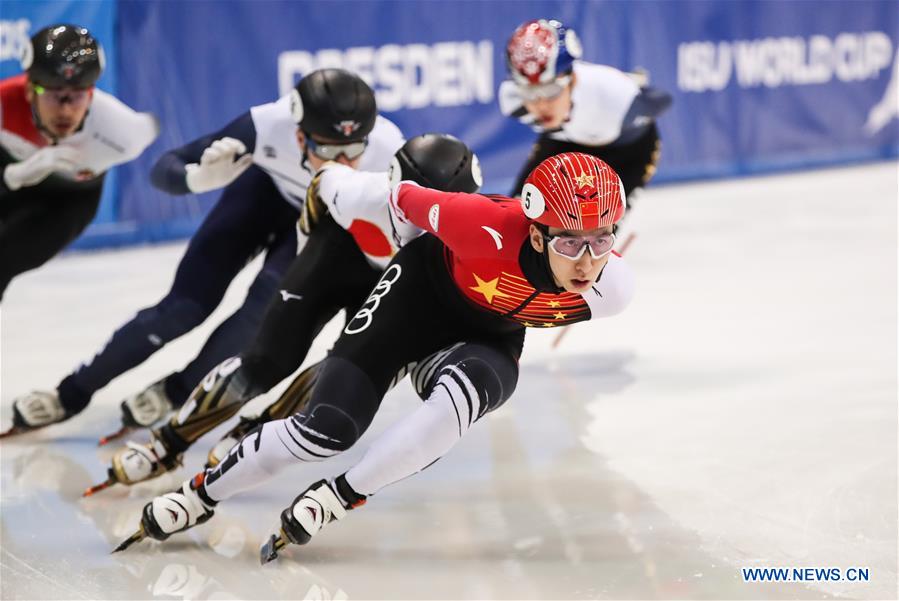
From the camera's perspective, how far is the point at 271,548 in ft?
11.0

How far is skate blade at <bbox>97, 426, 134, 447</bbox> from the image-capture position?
443 centimetres

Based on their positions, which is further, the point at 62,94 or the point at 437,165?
the point at 62,94

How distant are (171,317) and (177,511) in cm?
104

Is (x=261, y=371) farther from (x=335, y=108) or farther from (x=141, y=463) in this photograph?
(x=335, y=108)

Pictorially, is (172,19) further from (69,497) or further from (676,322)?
(69,497)

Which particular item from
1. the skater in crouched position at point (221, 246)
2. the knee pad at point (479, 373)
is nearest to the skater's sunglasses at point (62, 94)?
the skater in crouched position at point (221, 246)

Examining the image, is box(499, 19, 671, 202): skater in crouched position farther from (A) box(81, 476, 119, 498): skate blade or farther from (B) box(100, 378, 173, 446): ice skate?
(A) box(81, 476, 119, 498): skate blade

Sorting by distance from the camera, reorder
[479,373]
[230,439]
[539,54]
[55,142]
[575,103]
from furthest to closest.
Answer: [575,103]
[539,54]
[55,142]
[230,439]
[479,373]

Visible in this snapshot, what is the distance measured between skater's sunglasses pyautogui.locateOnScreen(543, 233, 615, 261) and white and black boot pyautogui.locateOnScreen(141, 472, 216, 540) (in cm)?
116

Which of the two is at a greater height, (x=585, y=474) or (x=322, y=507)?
(x=322, y=507)

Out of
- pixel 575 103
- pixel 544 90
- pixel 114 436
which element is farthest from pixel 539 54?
pixel 114 436

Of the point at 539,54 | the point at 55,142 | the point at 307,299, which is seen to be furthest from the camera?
the point at 539,54

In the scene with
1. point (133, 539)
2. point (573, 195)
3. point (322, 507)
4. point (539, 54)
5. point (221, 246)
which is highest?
point (573, 195)

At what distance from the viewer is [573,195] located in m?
2.97
